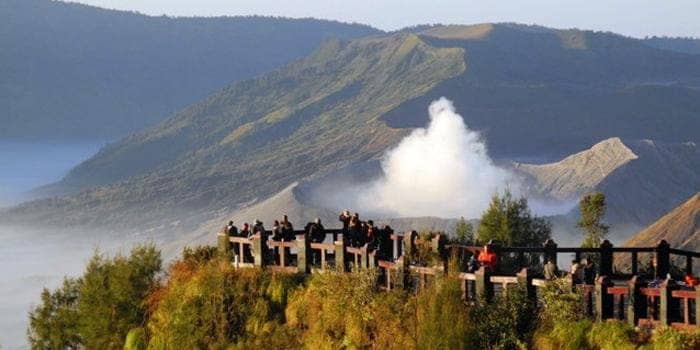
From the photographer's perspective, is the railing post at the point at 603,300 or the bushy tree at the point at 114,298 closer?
the railing post at the point at 603,300

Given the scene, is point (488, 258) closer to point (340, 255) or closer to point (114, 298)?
point (340, 255)

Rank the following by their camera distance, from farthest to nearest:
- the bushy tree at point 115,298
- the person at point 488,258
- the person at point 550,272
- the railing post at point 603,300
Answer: the bushy tree at point 115,298 < the person at point 488,258 < the person at point 550,272 < the railing post at point 603,300

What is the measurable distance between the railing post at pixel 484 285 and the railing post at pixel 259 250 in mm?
11041

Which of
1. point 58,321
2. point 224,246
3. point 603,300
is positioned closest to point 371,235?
point 224,246

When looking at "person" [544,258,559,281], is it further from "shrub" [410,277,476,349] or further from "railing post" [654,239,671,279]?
"railing post" [654,239,671,279]

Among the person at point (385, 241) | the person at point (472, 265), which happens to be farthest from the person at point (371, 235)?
the person at point (472, 265)

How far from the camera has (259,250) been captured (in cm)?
4247

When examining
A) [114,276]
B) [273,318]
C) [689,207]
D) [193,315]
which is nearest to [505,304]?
[273,318]

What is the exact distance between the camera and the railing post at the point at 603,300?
2941 cm

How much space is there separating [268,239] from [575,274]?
47.6 feet

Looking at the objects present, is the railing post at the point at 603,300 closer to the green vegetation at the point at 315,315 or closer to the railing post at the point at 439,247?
the green vegetation at the point at 315,315

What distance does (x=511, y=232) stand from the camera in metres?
88.9

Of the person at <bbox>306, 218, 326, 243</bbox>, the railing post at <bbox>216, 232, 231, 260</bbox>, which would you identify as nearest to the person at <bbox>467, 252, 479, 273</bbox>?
the person at <bbox>306, 218, 326, 243</bbox>

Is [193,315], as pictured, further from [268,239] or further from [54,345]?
[54,345]
